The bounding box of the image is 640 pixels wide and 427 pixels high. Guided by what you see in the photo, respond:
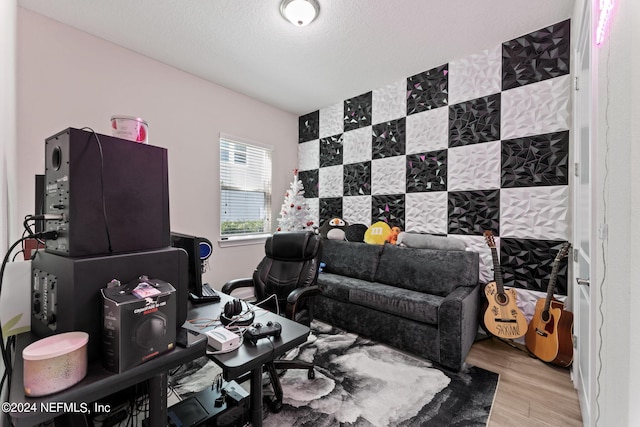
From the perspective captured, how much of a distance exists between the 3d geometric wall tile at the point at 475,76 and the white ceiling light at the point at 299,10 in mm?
1696

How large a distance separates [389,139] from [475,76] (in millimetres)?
1100

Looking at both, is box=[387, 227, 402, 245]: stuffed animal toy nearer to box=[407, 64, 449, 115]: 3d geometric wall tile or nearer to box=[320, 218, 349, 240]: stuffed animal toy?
box=[320, 218, 349, 240]: stuffed animal toy

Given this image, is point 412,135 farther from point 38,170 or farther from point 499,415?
point 38,170

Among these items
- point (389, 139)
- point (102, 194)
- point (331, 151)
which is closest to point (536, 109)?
point (389, 139)

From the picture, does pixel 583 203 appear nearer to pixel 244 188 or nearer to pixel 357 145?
pixel 357 145

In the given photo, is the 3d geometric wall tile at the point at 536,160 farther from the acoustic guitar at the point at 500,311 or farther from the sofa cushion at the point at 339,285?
the sofa cushion at the point at 339,285

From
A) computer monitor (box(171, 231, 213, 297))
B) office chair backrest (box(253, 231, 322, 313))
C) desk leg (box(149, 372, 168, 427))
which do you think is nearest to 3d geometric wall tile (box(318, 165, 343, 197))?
office chair backrest (box(253, 231, 322, 313))

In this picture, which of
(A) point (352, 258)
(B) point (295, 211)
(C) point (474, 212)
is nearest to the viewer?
(C) point (474, 212)

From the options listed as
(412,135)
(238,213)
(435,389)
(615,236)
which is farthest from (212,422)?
(412,135)

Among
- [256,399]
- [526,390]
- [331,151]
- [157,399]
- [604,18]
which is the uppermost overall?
[331,151]

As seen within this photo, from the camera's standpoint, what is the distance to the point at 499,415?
65.3 inches

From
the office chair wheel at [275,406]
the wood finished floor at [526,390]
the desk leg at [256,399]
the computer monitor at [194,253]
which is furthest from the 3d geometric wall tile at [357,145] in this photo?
the desk leg at [256,399]

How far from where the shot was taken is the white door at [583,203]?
146 centimetres

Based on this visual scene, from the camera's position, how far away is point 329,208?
4.13m
